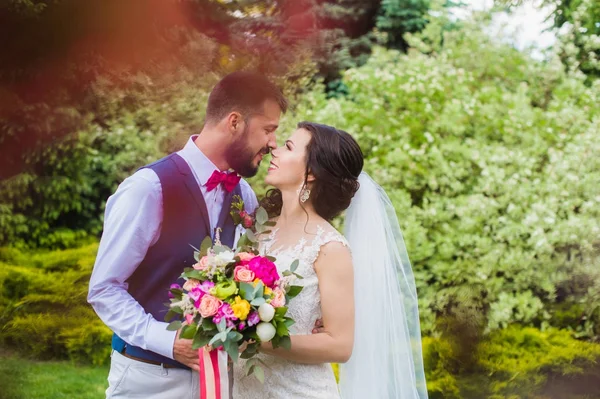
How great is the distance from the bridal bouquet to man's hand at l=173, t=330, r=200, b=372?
60 millimetres

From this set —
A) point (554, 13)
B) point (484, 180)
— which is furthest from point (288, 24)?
point (554, 13)

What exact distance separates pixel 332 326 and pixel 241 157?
75 centimetres

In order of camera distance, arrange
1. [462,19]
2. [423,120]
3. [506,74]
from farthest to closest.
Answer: [462,19] → [506,74] → [423,120]

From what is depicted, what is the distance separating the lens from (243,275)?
2055 millimetres

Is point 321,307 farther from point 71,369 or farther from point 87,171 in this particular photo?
point 87,171

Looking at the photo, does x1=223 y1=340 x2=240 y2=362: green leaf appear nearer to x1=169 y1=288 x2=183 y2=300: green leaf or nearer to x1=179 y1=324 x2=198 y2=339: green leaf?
x1=179 y1=324 x2=198 y2=339: green leaf

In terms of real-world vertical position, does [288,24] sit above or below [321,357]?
above

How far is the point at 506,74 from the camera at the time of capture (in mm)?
6941

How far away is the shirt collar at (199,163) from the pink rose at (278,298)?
63 cm

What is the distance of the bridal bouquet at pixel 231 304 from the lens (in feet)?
6.62

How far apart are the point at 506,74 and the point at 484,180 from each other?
1661mm

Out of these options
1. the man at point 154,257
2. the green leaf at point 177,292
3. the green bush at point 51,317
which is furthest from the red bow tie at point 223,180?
the green bush at point 51,317

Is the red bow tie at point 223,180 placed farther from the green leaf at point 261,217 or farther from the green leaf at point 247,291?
the green leaf at point 247,291

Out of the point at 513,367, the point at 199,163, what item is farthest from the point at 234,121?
the point at 513,367
